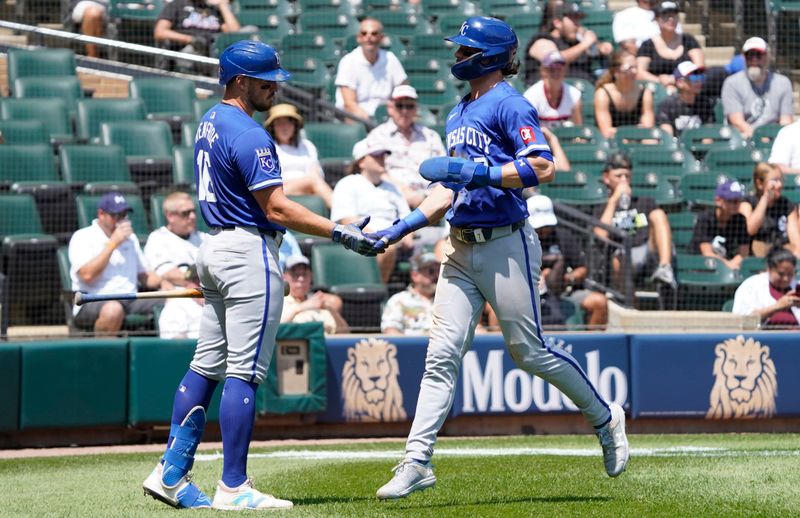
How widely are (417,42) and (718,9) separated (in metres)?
3.99

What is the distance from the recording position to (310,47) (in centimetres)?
1401

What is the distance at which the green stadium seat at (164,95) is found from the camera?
12484mm

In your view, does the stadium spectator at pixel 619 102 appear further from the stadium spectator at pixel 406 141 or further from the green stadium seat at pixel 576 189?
the stadium spectator at pixel 406 141

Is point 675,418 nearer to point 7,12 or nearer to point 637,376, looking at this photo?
point 637,376

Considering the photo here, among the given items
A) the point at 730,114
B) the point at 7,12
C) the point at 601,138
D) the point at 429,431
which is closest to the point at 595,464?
the point at 429,431

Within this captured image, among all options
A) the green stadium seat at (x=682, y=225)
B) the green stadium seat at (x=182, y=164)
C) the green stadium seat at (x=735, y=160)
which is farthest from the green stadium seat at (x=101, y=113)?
the green stadium seat at (x=735, y=160)

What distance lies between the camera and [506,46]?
18.3 ft

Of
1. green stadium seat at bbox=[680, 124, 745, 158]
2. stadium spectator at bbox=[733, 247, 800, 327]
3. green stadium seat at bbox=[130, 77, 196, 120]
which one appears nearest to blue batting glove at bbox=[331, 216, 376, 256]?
stadium spectator at bbox=[733, 247, 800, 327]

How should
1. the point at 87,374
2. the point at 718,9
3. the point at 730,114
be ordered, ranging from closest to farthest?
the point at 87,374 → the point at 730,114 → the point at 718,9

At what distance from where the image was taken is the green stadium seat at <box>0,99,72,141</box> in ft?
38.7

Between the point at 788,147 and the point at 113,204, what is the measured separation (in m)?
6.47

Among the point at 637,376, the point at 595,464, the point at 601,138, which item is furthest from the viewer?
the point at 601,138

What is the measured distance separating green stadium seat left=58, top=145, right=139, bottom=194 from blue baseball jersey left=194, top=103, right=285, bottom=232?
5.53 metres

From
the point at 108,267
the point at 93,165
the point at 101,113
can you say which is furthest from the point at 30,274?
the point at 101,113
